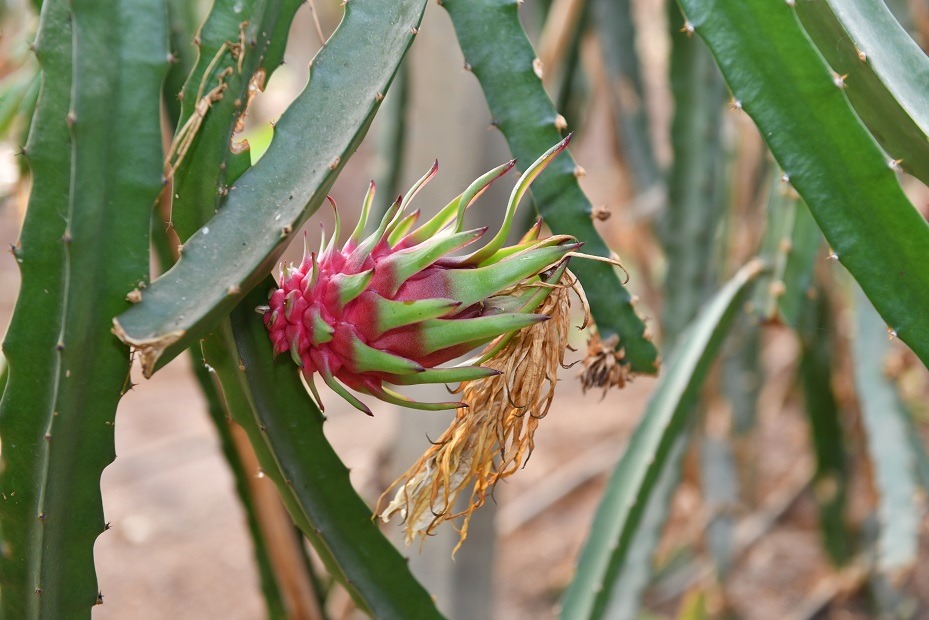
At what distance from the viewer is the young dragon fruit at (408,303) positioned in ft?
1.85

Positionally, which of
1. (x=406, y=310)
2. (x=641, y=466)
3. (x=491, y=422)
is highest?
(x=406, y=310)

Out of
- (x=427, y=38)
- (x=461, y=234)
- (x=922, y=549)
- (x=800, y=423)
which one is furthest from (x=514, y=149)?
(x=800, y=423)

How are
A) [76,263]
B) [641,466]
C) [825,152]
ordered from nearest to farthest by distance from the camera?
[76,263] < [825,152] < [641,466]

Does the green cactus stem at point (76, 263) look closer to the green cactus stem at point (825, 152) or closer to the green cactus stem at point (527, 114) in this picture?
the green cactus stem at point (527, 114)

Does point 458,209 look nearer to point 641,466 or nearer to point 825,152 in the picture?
point 825,152

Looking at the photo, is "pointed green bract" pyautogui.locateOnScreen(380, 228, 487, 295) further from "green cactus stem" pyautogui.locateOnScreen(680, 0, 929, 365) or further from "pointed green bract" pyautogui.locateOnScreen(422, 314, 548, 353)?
"green cactus stem" pyautogui.locateOnScreen(680, 0, 929, 365)

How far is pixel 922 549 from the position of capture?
226 cm

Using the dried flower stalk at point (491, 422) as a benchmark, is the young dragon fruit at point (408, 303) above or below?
above

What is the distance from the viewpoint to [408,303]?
56cm

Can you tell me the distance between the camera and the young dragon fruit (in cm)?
56

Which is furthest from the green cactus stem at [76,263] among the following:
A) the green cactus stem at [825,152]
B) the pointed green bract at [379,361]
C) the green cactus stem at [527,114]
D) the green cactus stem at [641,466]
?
the green cactus stem at [641,466]

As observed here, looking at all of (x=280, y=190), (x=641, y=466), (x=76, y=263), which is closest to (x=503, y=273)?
(x=280, y=190)

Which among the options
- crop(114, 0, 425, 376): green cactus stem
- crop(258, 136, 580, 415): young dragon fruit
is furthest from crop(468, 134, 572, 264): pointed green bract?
crop(114, 0, 425, 376): green cactus stem

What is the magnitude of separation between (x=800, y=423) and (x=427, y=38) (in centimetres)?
232
